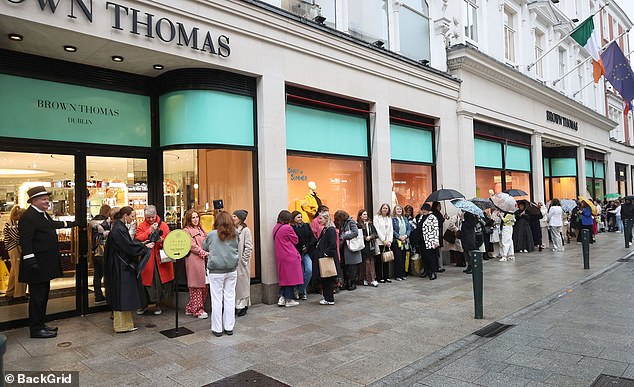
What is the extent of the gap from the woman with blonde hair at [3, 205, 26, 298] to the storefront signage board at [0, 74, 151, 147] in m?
1.41

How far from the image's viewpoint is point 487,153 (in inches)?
637

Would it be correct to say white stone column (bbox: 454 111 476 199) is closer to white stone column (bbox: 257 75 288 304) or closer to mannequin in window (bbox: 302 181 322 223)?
mannequin in window (bbox: 302 181 322 223)

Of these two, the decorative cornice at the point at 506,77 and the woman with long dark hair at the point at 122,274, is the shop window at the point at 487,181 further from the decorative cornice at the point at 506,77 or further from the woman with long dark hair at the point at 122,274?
the woman with long dark hair at the point at 122,274

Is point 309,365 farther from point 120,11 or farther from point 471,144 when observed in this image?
point 471,144

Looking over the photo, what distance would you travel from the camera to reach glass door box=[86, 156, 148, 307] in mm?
7379

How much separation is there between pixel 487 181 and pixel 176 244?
43.8 ft

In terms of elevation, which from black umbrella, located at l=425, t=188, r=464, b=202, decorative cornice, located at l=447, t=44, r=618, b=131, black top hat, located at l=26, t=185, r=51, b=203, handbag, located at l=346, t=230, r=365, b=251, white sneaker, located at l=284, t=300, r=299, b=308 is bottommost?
white sneaker, located at l=284, t=300, r=299, b=308

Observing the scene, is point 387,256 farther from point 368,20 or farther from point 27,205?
point 27,205

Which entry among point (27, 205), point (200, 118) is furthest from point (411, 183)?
point (27, 205)

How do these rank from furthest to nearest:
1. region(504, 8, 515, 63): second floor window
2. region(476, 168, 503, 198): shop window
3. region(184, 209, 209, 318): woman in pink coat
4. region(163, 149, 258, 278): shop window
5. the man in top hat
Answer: region(504, 8, 515, 63): second floor window < region(476, 168, 503, 198): shop window < region(163, 149, 258, 278): shop window < region(184, 209, 209, 318): woman in pink coat < the man in top hat

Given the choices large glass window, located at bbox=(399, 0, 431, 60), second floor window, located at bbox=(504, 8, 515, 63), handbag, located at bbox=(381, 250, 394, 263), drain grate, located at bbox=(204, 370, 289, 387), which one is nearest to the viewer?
drain grate, located at bbox=(204, 370, 289, 387)

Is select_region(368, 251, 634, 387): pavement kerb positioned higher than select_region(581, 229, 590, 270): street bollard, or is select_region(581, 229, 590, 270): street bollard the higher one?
select_region(581, 229, 590, 270): street bollard

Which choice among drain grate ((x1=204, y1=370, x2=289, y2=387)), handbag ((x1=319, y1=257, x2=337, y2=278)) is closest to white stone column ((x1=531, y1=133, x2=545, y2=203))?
handbag ((x1=319, y1=257, x2=337, y2=278))

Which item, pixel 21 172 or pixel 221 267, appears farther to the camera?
pixel 21 172
